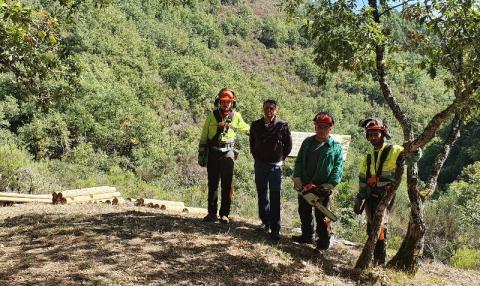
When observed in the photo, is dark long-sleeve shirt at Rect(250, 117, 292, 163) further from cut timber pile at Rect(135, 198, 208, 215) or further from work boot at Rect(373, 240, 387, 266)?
cut timber pile at Rect(135, 198, 208, 215)

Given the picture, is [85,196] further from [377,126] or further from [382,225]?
[377,126]

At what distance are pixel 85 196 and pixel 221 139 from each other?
168 inches

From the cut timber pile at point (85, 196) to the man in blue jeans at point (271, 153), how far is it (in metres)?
3.85

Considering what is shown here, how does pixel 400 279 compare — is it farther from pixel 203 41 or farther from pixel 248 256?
pixel 203 41

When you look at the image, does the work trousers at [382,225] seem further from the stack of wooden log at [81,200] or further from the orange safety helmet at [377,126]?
the stack of wooden log at [81,200]

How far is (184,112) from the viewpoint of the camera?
2356 inches

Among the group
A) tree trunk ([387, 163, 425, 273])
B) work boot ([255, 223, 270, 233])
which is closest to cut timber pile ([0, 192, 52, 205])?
work boot ([255, 223, 270, 233])

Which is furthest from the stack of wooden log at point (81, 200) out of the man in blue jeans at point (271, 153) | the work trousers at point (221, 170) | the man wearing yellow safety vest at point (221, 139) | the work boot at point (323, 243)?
the work boot at point (323, 243)

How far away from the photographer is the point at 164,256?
555cm

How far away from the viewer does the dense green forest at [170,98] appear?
335 inches

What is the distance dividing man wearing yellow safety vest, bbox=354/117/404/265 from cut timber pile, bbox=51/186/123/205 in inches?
199

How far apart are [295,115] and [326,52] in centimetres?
6930

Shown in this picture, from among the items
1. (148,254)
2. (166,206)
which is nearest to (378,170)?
→ (148,254)

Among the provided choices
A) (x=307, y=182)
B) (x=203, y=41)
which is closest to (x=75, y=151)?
(x=307, y=182)
